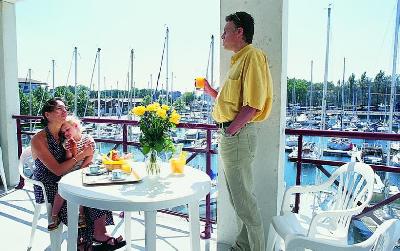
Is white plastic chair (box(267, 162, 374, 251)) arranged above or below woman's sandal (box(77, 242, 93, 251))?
above

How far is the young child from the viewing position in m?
2.22

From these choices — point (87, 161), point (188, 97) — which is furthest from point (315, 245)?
point (188, 97)

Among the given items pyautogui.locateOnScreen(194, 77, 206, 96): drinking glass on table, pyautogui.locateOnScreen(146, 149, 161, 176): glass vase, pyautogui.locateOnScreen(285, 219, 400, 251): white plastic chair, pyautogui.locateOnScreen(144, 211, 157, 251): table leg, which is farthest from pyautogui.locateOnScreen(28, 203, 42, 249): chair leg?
pyautogui.locateOnScreen(285, 219, 400, 251): white plastic chair

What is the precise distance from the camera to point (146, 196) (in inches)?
64.4

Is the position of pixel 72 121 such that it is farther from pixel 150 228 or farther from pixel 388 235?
pixel 388 235

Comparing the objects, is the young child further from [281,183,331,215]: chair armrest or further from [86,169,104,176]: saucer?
[281,183,331,215]: chair armrest

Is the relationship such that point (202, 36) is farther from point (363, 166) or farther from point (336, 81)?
point (363, 166)

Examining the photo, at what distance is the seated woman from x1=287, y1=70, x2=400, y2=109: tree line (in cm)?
833

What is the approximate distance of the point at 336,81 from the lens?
10477mm

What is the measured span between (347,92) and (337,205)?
10467mm

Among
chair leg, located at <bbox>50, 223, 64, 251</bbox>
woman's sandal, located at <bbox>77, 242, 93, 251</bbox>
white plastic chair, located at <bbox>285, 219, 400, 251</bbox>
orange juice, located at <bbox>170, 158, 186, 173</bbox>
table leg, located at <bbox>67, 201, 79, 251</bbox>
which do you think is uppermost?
orange juice, located at <bbox>170, 158, 186, 173</bbox>

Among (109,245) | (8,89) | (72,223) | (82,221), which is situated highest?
(8,89)

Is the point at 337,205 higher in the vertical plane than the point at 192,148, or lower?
lower

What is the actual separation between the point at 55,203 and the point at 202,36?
13.3m
